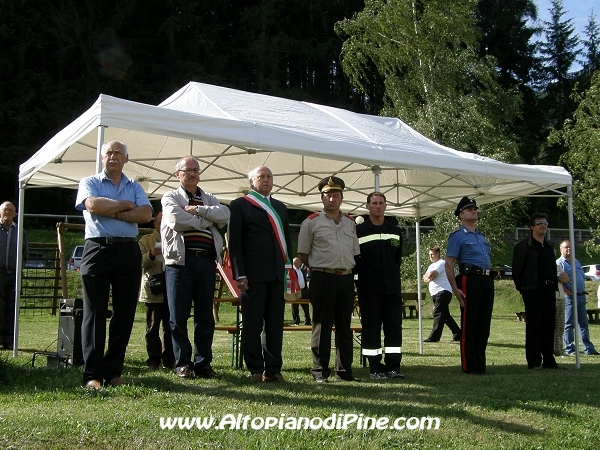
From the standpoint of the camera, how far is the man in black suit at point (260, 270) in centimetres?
656

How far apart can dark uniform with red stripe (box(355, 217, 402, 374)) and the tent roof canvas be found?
744 mm

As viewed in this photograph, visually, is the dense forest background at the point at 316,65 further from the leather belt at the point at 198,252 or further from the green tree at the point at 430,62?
the leather belt at the point at 198,252

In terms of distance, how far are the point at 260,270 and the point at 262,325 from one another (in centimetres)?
51

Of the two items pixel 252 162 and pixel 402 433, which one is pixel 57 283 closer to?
pixel 252 162

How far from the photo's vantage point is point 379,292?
7293mm

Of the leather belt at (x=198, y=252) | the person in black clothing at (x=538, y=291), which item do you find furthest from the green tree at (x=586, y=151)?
the leather belt at (x=198, y=252)

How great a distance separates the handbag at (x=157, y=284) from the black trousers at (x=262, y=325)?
A: 1234 mm

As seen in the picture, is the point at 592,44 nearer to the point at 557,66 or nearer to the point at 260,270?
the point at 557,66

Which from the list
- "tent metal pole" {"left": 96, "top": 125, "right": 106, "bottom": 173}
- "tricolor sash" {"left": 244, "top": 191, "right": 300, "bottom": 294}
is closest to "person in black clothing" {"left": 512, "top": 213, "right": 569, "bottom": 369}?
"tricolor sash" {"left": 244, "top": 191, "right": 300, "bottom": 294}

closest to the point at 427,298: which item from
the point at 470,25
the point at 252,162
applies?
the point at 470,25

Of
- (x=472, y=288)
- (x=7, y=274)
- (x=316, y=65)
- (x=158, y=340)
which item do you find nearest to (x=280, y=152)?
(x=158, y=340)

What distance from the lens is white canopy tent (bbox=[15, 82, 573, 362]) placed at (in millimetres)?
6602

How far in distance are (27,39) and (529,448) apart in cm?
3605

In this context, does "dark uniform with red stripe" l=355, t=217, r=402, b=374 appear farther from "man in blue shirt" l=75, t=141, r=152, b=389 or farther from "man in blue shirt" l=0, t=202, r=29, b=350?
"man in blue shirt" l=0, t=202, r=29, b=350
